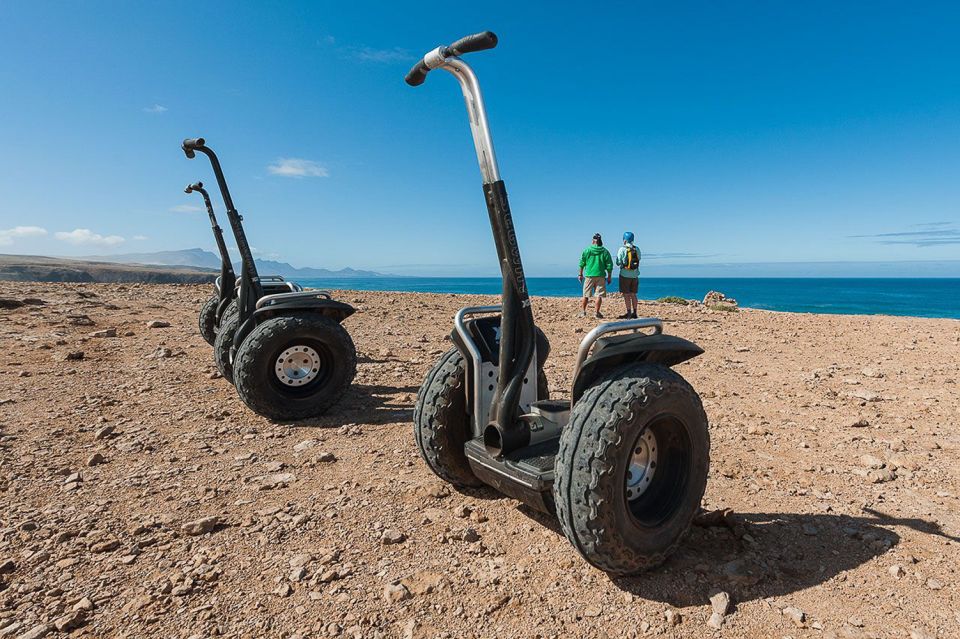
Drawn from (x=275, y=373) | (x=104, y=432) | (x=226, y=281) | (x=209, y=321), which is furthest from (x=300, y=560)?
(x=209, y=321)

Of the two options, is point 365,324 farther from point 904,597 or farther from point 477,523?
point 904,597

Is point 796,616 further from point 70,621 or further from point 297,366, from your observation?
point 297,366

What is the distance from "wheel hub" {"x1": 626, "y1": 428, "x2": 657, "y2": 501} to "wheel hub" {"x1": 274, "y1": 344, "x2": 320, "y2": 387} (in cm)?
364

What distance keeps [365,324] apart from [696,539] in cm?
965

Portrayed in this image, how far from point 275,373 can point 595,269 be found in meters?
9.61

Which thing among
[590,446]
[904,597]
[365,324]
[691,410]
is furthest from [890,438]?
[365,324]

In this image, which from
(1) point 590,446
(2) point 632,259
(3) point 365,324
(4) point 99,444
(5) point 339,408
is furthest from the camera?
(3) point 365,324

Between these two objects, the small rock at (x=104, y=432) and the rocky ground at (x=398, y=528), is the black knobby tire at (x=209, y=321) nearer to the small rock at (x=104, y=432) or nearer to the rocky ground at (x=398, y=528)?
the rocky ground at (x=398, y=528)

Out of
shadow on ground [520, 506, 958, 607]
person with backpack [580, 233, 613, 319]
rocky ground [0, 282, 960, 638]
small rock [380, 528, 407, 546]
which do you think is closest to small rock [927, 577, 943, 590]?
rocky ground [0, 282, 960, 638]

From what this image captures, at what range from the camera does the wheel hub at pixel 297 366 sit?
5082 mm

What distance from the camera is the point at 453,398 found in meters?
3.25

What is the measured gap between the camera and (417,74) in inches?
118

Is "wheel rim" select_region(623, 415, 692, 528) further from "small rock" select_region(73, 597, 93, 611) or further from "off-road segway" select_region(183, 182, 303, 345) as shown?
"off-road segway" select_region(183, 182, 303, 345)

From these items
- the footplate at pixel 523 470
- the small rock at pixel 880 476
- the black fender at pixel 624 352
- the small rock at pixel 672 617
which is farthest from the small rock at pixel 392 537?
the small rock at pixel 880 476
